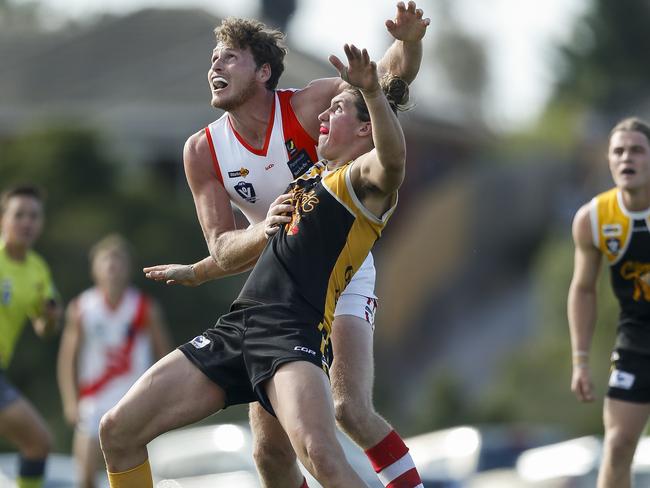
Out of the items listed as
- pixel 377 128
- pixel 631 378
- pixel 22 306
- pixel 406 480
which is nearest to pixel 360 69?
pixel 377 128

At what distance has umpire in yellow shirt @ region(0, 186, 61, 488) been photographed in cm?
970

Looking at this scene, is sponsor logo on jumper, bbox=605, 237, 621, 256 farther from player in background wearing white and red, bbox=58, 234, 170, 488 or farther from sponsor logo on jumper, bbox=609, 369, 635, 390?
player in background wearing white and red, bbox=58, 234, 170, 488

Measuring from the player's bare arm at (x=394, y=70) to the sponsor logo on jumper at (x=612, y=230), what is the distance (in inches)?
68.0

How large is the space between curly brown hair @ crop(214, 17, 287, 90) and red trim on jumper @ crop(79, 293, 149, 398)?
21.8 ft

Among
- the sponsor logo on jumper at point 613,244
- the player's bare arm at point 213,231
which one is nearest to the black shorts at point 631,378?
the sponsor logo on jumper at point 613,244

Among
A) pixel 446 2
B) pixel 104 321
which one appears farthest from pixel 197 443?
pixel 446 2

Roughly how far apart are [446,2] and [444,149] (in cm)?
3200

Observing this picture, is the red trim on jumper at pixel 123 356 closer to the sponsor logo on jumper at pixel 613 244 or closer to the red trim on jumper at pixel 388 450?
the sponsor logo on jumper at pixel 613 244

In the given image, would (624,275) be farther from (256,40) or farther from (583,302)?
(256,40)

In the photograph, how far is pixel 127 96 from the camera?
34656 millimetres

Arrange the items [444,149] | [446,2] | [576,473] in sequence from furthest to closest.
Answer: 1. [446,2]
2. [444,149]
3. [576,473]

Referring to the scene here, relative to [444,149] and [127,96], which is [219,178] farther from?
[444,149]

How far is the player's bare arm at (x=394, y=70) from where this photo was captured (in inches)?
271

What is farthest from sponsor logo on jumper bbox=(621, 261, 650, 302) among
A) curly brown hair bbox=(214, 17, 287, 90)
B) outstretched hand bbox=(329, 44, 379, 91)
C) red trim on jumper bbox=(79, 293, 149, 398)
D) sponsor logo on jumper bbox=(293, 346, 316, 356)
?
red trim on jumper bbox=(79, 293, 149, 398)
